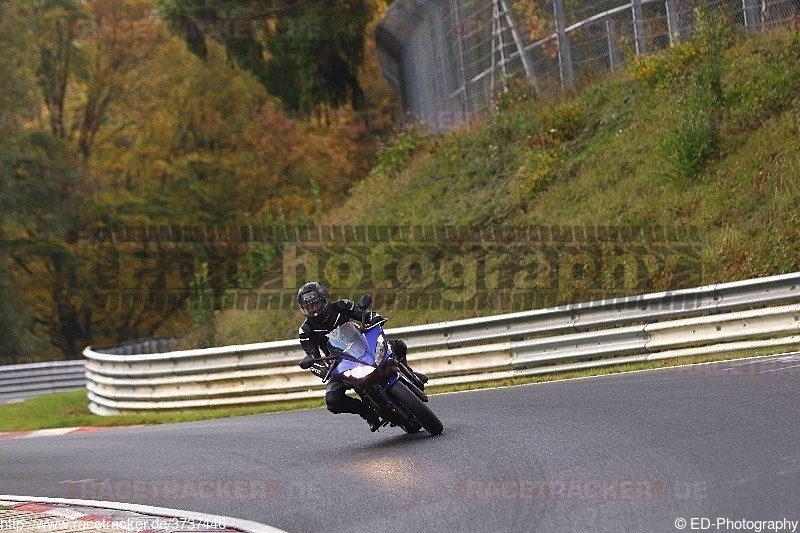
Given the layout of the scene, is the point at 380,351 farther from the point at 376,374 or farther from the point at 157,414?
the point at 157,414

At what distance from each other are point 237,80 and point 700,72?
27746 mm

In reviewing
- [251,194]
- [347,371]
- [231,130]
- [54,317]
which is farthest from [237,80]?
[347,371]

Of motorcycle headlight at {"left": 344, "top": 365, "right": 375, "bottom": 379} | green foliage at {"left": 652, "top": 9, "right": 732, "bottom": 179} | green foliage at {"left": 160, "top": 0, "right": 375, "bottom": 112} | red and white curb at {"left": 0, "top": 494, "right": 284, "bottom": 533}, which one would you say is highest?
green foliage at {"left": 160, "top": 0, "right": 375, "bottom": 112}

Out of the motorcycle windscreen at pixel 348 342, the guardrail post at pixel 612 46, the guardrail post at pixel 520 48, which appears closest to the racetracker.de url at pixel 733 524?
the motorcycle windscreen at pixel 348 342

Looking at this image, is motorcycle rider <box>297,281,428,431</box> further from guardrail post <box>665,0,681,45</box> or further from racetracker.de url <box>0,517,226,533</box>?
guardrail post <box>665,0,681,45</box>

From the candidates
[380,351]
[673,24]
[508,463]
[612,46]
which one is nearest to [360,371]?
[380,351]

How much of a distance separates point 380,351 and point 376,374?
217mm

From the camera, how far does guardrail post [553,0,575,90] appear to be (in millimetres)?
22969

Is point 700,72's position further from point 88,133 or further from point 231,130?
point 88,133

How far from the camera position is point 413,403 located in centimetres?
1060

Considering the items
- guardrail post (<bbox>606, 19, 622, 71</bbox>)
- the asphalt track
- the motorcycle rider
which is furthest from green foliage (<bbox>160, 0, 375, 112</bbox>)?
the motorcycle rider

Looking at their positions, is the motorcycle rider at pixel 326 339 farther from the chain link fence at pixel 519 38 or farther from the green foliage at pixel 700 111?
the chain link fence at pixel 519 38

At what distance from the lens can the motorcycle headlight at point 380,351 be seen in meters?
10.6

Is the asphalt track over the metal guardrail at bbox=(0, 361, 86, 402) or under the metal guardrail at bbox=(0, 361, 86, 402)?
over
